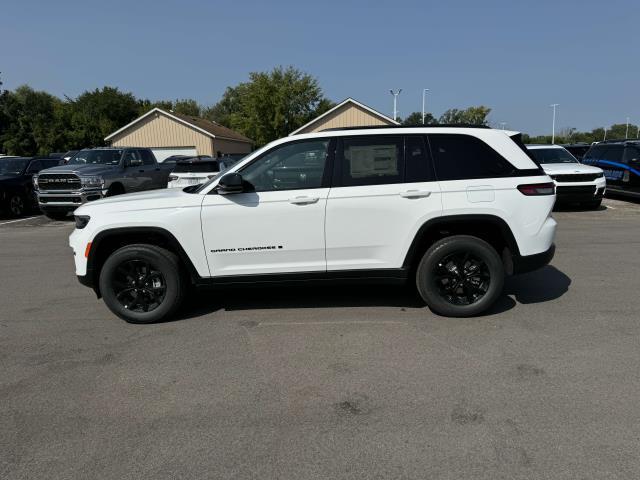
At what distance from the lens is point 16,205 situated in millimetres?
14148

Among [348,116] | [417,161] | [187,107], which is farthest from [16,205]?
[187,107]

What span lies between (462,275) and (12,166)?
1534 centimetres

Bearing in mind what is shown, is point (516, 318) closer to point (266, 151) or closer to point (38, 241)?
point (266, 151)

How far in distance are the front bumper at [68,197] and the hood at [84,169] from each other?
52 cm

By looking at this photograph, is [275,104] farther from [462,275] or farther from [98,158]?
[462,275]

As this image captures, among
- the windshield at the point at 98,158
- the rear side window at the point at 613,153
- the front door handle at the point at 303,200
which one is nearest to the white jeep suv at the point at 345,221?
the front door handle at the point at 303,200

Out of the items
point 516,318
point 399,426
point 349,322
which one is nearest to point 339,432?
point 399,426

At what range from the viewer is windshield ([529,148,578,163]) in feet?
44.5

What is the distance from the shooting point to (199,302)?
5488 millimetres

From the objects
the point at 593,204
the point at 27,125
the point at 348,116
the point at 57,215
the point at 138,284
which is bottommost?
the point at 593,204

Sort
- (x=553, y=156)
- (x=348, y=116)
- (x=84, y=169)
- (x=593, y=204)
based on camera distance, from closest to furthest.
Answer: (x=84, y=169) → (x=593, y=204) → (x=553, y=156) → (x=348, y=116)

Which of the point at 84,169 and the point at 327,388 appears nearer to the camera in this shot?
the point at 327,388

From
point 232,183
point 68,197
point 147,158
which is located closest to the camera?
point 232,183

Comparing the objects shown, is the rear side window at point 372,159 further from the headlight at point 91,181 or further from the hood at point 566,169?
the headlight at point 91,181
